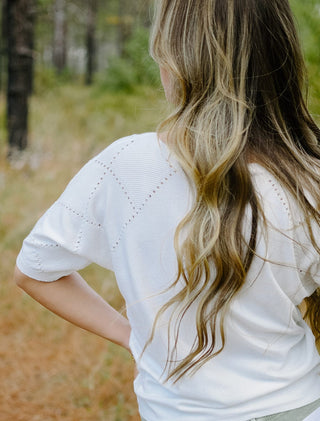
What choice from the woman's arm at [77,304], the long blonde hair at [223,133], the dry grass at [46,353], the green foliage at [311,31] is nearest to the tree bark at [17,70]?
the dry grass at [46,353]

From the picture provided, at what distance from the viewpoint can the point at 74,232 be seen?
1.15 m

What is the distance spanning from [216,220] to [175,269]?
138 millimetres

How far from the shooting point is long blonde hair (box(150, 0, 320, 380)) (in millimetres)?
1050

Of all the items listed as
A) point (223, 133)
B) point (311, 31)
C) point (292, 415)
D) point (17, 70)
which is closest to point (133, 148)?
point (223, 133)

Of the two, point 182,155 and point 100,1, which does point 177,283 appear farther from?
point 100,1

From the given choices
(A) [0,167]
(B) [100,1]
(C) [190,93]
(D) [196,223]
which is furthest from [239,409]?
(B) [100,1]

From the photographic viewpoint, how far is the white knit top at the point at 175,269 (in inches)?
41.8

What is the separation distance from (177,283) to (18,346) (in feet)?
9.19

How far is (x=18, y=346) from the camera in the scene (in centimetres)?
361

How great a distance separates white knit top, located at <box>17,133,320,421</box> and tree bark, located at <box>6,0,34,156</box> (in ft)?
21.2

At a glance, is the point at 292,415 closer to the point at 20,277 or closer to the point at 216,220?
the point at 216,220

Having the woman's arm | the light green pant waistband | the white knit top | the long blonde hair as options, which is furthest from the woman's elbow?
the light green pant waistband

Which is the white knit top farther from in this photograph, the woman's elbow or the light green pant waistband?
the woman's elbow

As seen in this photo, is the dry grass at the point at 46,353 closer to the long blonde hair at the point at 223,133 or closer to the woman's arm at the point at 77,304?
the long blonde hair at the point at 223,133
